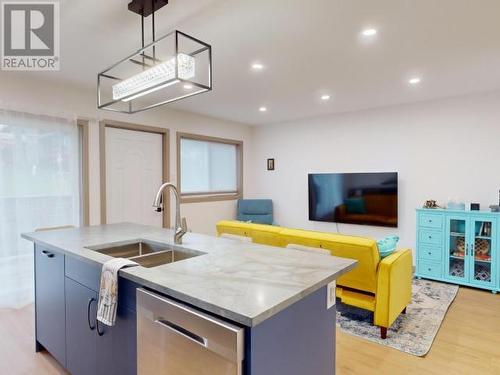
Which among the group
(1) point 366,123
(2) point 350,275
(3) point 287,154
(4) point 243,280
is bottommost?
(2) point 350,275

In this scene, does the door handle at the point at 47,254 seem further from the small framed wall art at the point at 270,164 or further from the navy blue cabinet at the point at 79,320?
the small framed wall art at the point at 270,164

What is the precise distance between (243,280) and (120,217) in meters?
3.55

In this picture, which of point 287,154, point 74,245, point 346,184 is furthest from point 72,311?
point 287,154

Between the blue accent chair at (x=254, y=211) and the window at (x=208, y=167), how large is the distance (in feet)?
1.08

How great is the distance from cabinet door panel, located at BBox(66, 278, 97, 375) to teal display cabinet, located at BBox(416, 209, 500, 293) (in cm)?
405

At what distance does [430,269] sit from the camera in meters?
4.16

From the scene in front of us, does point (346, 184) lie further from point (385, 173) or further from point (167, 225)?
point (167, 225)

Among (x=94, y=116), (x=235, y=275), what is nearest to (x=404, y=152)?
(x=235, y=275)

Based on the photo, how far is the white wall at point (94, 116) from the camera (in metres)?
3.41

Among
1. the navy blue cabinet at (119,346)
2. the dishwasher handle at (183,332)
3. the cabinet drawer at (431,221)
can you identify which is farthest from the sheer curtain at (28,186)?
the cabinet drawer at (431,221)

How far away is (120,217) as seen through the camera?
442cm

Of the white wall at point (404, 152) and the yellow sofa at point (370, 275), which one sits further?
the white wall at point (404, 152)

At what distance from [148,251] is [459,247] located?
3.95m

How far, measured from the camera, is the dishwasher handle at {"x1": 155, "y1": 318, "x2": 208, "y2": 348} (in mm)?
1153
